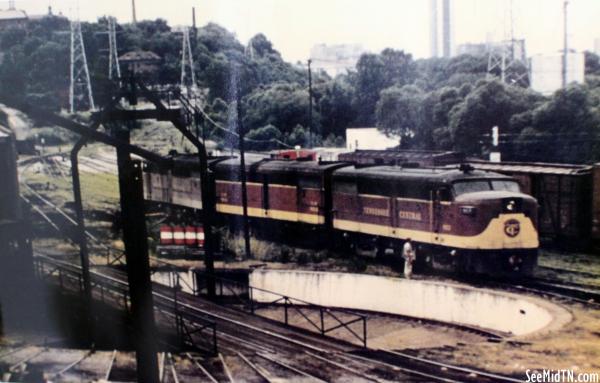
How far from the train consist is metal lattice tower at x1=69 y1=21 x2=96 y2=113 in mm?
2265

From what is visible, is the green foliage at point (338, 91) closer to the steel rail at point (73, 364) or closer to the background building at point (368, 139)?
the background building at point (368, 139)

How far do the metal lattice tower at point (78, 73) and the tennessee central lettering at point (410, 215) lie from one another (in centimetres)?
384

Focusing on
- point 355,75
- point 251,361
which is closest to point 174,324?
point 251,361

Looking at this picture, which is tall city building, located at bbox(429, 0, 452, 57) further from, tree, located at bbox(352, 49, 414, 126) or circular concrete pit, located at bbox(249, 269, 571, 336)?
circular concrete pit, located at bbox(249, 269, 571, 336)

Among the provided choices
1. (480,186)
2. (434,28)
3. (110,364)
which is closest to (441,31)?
(434,28)

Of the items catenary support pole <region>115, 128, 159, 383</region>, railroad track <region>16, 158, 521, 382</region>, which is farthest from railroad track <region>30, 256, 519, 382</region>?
catenary support pole <region>115, 128, 159, 383</region>

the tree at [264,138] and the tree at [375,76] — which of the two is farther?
the tree at [264,138]

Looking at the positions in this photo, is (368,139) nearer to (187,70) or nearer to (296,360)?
(187,70)

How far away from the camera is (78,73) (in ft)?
24.4

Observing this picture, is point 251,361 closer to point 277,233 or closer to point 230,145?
point 230,145

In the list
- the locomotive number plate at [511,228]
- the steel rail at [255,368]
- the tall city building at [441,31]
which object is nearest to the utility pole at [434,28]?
the tall city building at [441,31]

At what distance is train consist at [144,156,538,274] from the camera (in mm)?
7320

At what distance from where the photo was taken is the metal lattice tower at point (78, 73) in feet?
24.0

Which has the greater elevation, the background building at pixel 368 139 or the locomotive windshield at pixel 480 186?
the background building at pixel 368 139
